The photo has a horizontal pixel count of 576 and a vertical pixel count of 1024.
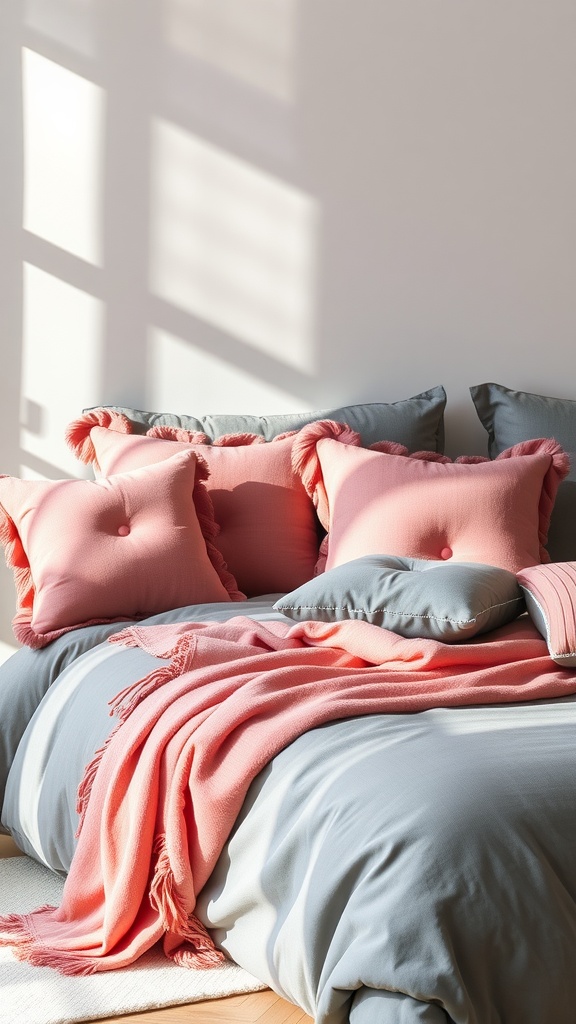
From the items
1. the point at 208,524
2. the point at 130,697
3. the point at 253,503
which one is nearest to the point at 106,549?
the point at 208,524

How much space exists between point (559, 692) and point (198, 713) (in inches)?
25.1

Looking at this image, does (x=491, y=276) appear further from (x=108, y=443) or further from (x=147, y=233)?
(x=108, y=443)

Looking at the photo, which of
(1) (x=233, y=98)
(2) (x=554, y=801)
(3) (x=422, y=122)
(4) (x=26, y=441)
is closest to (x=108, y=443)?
(4) (x=26, y=441)

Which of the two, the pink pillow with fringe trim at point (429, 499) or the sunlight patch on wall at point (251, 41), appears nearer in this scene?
the pink pillow with fringe trim at point (429, 499)

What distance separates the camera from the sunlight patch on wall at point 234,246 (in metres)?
3.61

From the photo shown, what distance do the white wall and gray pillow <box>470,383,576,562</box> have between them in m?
0.21

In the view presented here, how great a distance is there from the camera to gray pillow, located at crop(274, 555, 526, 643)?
2.07 m

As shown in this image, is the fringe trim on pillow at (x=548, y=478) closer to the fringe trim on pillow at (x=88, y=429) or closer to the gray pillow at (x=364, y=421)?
the gray pillow at (x=364, y=421)

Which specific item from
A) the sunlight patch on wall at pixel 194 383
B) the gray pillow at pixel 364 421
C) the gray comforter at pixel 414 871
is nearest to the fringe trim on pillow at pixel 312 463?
the gray pillow at pixel 364 421

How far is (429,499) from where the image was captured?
294cm

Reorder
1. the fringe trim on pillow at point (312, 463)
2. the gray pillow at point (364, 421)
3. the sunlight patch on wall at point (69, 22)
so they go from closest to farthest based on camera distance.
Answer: the fringe trim on pillow at point (312, 463)
the gray pillow at point (364, 421)
the sunlight patch on wall at point (69, 22)

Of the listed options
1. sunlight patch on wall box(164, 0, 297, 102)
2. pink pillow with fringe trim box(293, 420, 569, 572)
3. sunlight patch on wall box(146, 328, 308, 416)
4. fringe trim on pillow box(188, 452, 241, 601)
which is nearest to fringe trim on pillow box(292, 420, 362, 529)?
pink pillow with fringe trim box(293, 420, 569, 572)

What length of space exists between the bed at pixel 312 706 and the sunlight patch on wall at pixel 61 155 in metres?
0.68

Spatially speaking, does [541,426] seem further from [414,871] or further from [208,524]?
[414,871]
